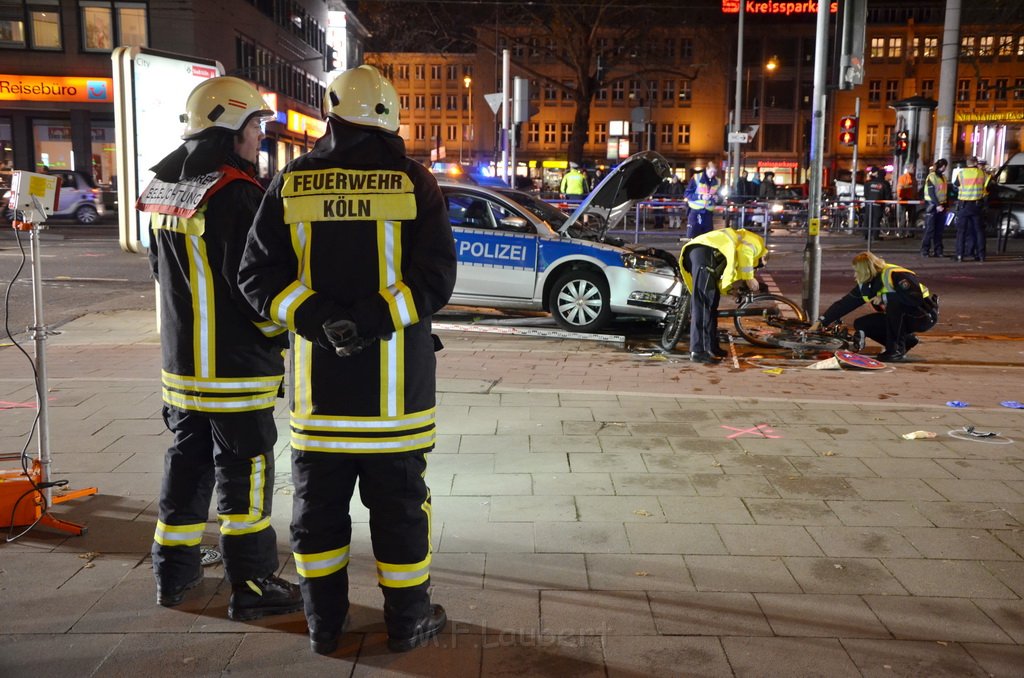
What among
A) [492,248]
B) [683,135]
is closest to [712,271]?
[492,248]

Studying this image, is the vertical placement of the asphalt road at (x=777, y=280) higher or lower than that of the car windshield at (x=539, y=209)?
lower

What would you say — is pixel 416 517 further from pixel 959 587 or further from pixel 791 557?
pixel 959 587

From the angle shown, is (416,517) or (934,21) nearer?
(416,517)

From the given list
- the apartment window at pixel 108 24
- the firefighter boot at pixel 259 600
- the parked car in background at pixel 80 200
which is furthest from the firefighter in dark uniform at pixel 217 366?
the apartment window at pixel 108 24

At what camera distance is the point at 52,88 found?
1396 inches

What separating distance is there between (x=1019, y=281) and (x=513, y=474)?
13.6 m

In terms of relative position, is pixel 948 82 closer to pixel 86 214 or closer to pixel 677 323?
pixel 677 323

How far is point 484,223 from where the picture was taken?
11188 mm

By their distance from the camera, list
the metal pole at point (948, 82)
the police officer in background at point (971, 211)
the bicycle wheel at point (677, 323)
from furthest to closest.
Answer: the metal pole at point (948, 82) < the police officer in background at point (971, 211) < the bicycle wheel at point (677, 323)

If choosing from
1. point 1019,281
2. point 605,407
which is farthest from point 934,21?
point 605,407

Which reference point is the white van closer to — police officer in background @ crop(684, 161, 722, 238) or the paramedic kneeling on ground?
police officer in background @ crop(684, 161, 722, 238)

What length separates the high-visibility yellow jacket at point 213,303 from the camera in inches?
143

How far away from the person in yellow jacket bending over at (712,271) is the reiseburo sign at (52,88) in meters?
32.4

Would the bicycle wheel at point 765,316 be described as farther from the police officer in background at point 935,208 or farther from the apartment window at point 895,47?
the apartment window at point 895,47
